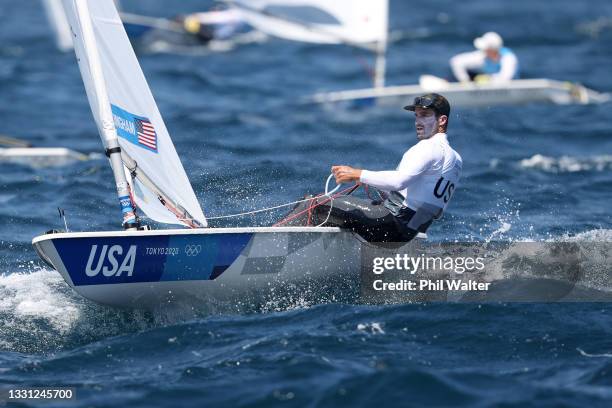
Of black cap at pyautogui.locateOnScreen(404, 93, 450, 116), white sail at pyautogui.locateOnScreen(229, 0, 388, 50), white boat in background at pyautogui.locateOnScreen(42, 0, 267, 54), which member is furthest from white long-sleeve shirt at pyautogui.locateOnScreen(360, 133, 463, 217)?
white boat in background at pyautogui.locateOnScreen(42, 0, 267, 54)

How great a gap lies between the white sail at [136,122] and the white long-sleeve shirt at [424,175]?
47.6 inches

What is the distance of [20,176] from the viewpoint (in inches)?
413

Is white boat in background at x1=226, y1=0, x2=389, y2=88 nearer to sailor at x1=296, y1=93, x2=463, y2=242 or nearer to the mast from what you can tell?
sailor at x1=296, y1=93, x2=463, y2=242

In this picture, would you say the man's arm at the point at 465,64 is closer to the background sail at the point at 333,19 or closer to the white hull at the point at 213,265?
the background sail at the point at 333,19

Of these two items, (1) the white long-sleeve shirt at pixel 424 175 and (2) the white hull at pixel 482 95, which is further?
(2) the white hull at pixel 482 95

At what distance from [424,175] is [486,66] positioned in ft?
29.8

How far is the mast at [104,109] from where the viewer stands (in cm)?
623

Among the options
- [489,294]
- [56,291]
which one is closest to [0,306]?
[56,291]

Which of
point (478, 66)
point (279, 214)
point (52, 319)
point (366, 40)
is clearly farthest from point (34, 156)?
point (478, 66)

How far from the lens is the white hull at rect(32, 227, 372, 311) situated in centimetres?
591

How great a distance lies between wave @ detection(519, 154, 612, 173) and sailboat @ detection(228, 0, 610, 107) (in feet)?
10.1

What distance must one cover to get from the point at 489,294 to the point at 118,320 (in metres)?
2.28

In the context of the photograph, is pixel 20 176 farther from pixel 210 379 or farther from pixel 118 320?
pixel 210 379

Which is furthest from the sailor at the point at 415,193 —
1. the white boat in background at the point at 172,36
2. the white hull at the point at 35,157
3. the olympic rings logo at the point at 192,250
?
the white boat in background at the point at 172,36
